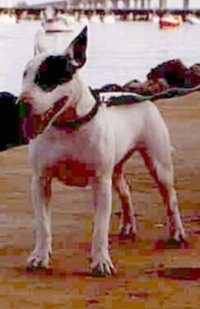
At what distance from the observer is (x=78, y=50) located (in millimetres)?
4219

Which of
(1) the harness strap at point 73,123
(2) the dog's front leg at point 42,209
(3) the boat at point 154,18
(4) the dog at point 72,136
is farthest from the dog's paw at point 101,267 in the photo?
(3) the boat at point 154,18

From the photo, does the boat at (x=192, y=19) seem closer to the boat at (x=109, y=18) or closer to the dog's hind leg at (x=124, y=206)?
the boat at (x=109, y=18)

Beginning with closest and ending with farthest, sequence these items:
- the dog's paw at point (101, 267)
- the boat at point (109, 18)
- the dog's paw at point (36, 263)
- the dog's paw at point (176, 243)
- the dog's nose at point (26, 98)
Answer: the dog's nose at point (26, 98) → the dog's paw at point (101, 267) → the dog's paw at point (36, 263) → the dog's paw at point (176, 243) → the boat at point (109, 18)

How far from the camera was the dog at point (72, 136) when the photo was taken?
412cm

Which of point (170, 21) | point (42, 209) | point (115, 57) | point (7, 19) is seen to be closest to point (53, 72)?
point (42, 209)

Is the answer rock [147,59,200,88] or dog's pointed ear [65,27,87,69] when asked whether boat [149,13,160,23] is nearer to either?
rock [147,59,200,88]

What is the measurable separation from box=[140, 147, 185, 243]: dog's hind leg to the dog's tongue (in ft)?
2.83

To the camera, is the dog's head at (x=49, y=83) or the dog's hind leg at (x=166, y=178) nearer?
the dog's head at (x=49, y=83)

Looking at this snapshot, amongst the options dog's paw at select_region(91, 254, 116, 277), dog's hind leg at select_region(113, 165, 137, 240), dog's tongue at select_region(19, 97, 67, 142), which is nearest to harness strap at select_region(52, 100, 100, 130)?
dog's tongue at select_region(19, 97, 67, 142)

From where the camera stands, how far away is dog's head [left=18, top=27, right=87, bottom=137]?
4.07 meters

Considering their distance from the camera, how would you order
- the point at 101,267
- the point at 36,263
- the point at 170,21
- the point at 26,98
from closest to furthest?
the point at 26,98 < the point at 101,267 < the point at 36,263 < the point at 170,21

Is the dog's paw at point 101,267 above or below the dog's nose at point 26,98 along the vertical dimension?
below

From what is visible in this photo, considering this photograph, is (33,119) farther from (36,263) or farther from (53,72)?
(36,263)

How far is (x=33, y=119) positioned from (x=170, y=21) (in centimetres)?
5260
